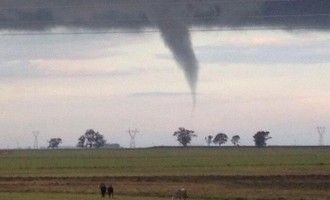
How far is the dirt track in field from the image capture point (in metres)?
47.5

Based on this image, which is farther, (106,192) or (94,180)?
(94,180)

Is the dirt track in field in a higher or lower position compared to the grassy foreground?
lower

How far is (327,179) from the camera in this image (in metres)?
58.9

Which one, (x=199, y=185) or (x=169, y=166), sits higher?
(x=169, y=166)

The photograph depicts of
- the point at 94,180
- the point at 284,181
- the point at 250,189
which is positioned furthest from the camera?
the point at 94,180

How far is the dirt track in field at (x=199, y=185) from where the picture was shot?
4747cm

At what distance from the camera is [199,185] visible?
55000mm

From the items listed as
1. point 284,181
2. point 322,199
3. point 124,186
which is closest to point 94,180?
point 124,186

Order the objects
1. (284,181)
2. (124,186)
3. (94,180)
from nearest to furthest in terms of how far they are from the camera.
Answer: (124,186), (284,181), (94,180)

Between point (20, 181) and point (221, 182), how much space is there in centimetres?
1369

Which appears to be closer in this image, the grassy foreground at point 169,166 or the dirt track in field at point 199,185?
the dirt track in field at point 199,185

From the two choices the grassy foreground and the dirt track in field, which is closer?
the dirt track in field

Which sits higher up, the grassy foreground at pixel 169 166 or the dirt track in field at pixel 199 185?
the grassy foreground at pixel 169 166

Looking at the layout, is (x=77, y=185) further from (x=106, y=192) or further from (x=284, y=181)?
(x=284, y=181)
